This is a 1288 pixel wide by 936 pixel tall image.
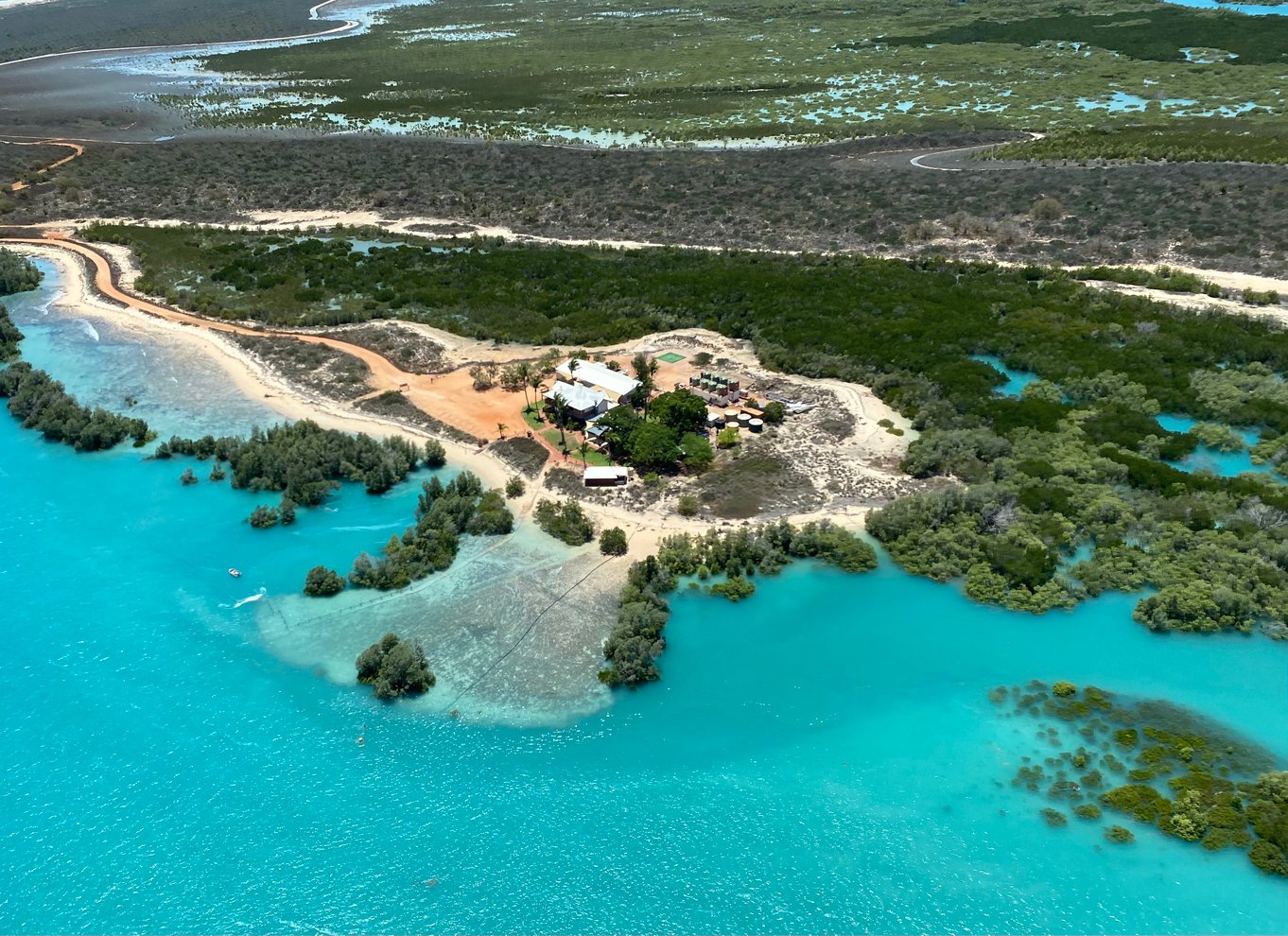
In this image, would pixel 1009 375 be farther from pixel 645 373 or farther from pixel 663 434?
pixel 663 434

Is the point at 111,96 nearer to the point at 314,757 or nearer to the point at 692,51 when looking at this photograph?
the point at 692,51

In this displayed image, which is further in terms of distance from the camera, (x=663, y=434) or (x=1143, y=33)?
(x=1143, y=33)

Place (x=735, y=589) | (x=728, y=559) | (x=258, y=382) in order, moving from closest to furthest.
Result: (x=735, y=589) < (x=728, y=559) < (x=258, y=382)

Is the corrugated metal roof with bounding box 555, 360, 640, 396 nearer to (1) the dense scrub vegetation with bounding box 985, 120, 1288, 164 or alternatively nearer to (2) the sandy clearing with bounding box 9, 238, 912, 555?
(2) the sandy clearing with bounding box 9, 238, 912, 555

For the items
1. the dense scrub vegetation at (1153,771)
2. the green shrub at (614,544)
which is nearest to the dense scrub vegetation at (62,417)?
the green shrub at (614,544)

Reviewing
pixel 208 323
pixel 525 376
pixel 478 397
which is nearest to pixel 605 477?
pixel 525 376
